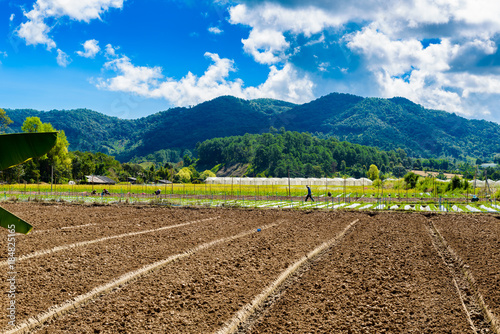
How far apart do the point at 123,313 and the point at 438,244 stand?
1117 centimetres

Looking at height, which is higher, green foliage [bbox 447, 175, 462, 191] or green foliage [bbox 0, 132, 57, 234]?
green foliage [bbox 0, 132, 57, 234]

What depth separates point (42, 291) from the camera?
7707 mm

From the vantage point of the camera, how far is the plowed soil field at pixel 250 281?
21.4 ft

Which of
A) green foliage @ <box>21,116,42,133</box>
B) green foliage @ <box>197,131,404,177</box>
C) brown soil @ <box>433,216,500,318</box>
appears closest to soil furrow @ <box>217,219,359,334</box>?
brown soil @ <box>433,216,500,318</box>

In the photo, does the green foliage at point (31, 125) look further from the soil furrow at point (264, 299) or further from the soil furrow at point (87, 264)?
the soil furrow at point (264, 299)

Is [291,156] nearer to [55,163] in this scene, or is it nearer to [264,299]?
[55,163]

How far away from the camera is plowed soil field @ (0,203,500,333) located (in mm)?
6512

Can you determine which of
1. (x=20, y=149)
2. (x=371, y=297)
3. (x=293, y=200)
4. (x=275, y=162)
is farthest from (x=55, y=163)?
(x=275, y=162)

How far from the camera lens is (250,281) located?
883 cm

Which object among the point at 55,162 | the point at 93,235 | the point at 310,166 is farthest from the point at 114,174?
the point at 93,235

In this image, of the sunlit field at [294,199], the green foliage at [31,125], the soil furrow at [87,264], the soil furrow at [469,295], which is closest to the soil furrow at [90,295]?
the soil furrow at [87,264]

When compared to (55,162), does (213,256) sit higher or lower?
lower

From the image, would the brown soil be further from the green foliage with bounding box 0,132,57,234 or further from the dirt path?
the green foliage with bounding box 0,132,57,234

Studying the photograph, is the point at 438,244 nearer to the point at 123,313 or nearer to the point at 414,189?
the point at 123,313
